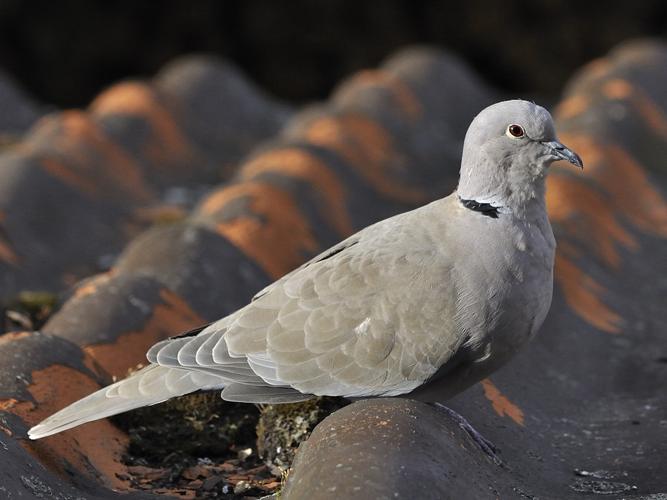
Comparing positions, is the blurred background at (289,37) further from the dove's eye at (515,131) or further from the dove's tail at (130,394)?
the dove's tail at (130,394)

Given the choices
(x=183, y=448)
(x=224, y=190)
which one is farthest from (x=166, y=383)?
(x=224, y=190)

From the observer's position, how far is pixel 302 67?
1417cm

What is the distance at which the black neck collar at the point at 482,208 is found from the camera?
3192mm

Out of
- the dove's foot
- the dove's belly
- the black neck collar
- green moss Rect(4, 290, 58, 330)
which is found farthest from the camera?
green moss Rect(4, 290, 58, 330)

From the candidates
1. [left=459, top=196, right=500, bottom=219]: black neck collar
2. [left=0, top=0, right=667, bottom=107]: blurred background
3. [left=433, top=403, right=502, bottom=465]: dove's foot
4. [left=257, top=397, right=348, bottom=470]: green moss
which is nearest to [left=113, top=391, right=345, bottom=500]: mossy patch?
[left=257, top=397, right=348, bottom=470]: green moss

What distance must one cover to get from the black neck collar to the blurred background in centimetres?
1057

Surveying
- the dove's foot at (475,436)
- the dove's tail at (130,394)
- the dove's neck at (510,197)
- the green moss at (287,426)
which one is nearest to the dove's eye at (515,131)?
the dove's neck at (510,197)

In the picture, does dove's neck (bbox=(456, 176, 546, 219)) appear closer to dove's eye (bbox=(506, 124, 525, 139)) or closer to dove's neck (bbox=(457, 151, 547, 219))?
dove's neck (bbox=(457, 151, 547, 219))

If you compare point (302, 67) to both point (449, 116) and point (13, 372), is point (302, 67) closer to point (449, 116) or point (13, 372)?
point (449, 116)

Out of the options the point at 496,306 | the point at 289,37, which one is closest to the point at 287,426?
the point at 496,306

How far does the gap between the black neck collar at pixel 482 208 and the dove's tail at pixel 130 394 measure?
2.69ft

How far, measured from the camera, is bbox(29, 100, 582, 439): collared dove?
3074 mm

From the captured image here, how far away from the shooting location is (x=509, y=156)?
3244 mm

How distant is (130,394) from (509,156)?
3.94ft
